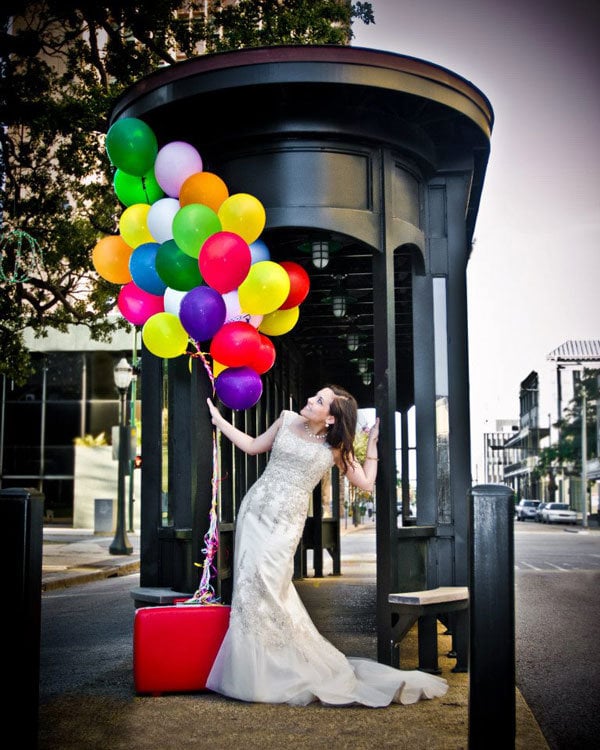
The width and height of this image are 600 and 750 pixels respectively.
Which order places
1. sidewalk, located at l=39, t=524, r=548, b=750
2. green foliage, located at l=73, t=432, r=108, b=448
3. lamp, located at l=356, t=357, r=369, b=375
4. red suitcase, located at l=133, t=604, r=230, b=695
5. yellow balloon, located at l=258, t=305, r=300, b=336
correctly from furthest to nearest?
green foliage, located at l=73, t=432, r=108, b=448
lamp, located at l=356, t=357, r=369, b=375
yellow balloon, located at l=258, t=305, r=300, b=336
red suitcase, located at l=133, t=604, r=230, b=695
sidewalk, located at l=39, t=524, r=548, b=750

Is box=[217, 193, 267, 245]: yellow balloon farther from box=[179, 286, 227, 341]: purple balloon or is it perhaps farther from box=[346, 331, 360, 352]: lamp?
box=[346, 331, 360, 352]: lamp

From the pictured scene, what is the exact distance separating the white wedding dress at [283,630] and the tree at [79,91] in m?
10.2

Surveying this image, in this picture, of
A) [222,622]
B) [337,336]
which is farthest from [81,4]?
[222,622]

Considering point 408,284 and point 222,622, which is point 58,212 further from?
point 222,622

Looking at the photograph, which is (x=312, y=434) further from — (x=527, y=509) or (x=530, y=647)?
(x=527, y=509)

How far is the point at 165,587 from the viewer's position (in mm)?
7434

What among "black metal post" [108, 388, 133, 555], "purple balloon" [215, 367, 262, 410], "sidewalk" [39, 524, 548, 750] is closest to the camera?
"sidewalk" [39, 524, 548, 750]

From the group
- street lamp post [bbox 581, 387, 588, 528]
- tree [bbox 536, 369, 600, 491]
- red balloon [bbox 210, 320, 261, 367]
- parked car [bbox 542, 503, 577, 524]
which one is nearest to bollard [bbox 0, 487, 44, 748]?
red balloon [bbox 210, 320, 261, 367]

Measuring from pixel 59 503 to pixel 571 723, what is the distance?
35322 millimetres

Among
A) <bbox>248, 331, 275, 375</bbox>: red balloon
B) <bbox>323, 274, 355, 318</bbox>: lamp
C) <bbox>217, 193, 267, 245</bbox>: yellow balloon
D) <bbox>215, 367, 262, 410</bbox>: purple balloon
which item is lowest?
<bbox>215, 367, 262, 410</bbox>: purple balloon

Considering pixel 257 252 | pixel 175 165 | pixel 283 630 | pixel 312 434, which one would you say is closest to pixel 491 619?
pixel 283 630

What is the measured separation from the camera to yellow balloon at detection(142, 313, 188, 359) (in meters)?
6.24

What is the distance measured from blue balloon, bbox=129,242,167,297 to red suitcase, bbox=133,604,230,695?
2249 mm

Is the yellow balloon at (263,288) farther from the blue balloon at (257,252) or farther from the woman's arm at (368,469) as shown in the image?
the woman's arm at (368,469)
